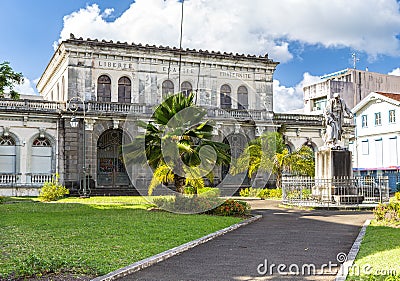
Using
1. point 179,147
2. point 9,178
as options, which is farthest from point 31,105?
point 179,147

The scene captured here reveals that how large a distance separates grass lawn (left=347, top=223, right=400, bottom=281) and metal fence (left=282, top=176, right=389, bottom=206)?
8.82 meters

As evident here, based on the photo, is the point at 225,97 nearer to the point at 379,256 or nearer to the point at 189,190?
the point at 189,190

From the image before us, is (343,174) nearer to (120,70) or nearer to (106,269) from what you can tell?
(106,269)

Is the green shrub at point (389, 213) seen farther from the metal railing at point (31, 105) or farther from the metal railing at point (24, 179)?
the metal railing at point (31, 105)

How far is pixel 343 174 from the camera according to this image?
23.0m

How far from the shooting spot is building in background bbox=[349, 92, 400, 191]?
42.8 m

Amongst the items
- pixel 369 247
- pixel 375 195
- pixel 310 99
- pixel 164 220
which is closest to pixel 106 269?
pixel 369 247

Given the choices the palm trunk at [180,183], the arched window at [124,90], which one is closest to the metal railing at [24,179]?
the arched window at [124,90]

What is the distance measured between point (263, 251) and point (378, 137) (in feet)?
122

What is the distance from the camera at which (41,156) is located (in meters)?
34.6

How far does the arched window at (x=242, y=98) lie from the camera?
40.6 m

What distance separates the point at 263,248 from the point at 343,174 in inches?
497

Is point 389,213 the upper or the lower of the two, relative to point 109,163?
lower

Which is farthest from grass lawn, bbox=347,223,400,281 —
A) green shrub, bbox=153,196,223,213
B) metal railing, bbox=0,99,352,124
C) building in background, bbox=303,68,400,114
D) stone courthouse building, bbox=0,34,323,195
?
building in background, bbox=303,68,400,114
